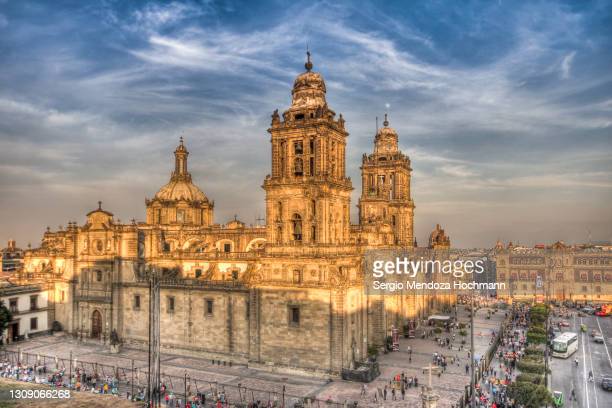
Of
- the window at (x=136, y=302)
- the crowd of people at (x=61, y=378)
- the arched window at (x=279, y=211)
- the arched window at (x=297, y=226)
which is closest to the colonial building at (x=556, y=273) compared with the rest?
the arched window at (x=297, y=226)

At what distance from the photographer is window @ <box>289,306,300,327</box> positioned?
48281mm

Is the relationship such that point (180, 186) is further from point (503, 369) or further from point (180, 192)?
point (503, 369)

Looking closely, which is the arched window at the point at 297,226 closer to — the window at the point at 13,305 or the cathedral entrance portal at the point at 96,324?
the cathedral entrance portal at the point at 96,324

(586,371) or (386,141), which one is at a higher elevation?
(386,141)

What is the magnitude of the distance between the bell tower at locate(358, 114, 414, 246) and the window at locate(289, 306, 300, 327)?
32742mm

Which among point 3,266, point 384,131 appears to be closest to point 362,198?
point 384,131

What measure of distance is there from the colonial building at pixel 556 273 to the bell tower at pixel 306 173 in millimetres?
72509

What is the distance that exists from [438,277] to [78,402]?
6261 centimetres

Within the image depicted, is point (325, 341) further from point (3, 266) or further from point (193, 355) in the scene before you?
point (3, 266)

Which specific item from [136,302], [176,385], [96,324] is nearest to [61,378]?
[176,385]

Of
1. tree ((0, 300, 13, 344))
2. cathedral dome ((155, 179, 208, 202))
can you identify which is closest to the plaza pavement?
tree ((0, 300, 13, 344))

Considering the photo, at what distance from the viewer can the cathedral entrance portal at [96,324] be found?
62.7 meters

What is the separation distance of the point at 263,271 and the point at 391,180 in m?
36.4

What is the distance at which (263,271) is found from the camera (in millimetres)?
50344
